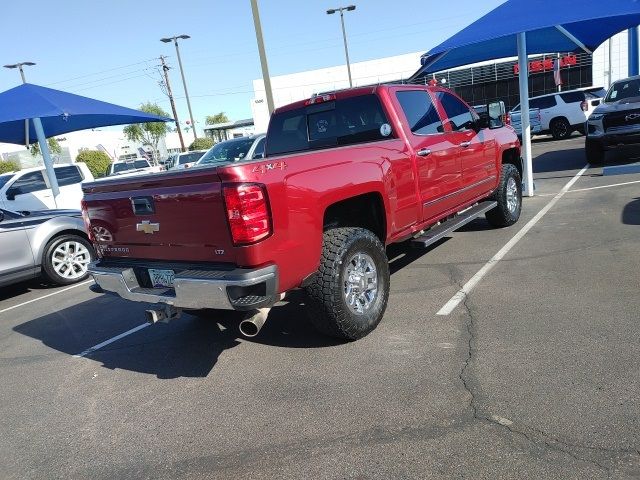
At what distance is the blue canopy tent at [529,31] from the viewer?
819 centimetres

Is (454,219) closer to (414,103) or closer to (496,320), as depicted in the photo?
(414,103)

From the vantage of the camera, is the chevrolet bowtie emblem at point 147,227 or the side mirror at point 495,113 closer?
the chevrolet bowtie emblem at point 147,227

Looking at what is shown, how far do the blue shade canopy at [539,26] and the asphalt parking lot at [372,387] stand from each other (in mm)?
4324

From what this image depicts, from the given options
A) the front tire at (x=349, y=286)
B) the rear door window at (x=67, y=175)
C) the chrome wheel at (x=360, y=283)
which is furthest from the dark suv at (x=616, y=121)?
the rear door window at (x=67, y=175)

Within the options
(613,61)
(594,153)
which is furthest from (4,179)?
(613,61)

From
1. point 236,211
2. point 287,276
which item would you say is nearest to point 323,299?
point 287,276

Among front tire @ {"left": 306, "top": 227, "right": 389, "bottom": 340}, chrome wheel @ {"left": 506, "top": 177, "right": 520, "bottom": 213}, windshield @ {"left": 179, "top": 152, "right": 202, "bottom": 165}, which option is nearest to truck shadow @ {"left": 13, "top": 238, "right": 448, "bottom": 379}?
front tire @ {"left": 306, "top": 227, "right": 389, "bottom": 340}

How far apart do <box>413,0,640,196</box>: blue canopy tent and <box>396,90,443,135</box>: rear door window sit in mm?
3795

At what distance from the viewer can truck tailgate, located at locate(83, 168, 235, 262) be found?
11.0 feet

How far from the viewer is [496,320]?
13.9 ft

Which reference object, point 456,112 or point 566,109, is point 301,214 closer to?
point 456,112

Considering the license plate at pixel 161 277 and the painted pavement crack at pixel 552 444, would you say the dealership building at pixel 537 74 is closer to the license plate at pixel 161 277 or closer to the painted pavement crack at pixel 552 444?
the license plate at pixel 161 277

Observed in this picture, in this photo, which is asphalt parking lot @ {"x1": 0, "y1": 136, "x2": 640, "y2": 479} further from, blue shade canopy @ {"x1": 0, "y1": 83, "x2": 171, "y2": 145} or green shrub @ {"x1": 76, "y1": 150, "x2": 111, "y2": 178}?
green shrub @ {"x1": 76, "y1": 150, "x2": 111, "y2": 178}

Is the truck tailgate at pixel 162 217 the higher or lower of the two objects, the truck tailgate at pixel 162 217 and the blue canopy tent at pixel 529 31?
the lower
